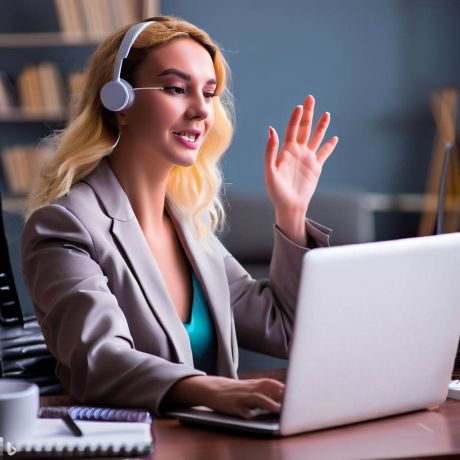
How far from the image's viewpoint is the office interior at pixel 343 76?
4.95m

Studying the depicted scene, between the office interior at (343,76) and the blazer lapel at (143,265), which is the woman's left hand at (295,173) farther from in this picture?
the office interior at (343,76)

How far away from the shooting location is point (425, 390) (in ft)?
4.09

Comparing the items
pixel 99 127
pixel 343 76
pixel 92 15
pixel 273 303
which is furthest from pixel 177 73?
pixel 343 76

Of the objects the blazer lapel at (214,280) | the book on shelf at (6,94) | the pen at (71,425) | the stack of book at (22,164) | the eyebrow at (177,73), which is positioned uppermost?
the eyebrow at (177,73)

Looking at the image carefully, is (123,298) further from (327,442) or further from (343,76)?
(343,76)

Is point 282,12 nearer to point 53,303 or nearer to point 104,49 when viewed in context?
point 104,49

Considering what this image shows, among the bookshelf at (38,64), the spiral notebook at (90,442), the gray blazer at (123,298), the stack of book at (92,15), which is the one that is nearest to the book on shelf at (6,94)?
the bookshelf at (38,64)

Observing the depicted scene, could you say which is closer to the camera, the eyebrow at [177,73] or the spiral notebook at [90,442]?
the spiral notebook at [90,442]

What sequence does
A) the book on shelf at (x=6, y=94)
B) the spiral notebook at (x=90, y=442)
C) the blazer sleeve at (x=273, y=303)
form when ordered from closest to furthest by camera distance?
1. the spiral notebook at (x=90, y=442)
2. the blazer sleeve at (x=273, y=303)
3. the book on shelf at (x=6, y=94)

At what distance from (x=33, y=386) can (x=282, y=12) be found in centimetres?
425

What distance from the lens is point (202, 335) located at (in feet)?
5.58

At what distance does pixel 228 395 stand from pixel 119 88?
70 cm

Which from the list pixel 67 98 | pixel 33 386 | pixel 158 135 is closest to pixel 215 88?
pixel 158 135

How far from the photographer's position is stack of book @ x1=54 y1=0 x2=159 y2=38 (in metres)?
4.62
